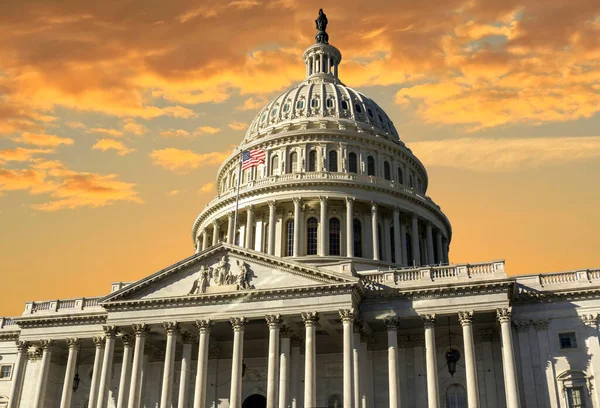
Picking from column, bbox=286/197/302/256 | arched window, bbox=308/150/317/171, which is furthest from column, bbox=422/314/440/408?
arched window, bbox=308/150/317/171

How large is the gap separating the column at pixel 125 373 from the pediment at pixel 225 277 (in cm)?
312

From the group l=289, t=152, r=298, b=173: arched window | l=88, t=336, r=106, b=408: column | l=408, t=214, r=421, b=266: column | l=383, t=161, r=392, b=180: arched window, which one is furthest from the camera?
l=383, t=161, r=392, b=180: arched window

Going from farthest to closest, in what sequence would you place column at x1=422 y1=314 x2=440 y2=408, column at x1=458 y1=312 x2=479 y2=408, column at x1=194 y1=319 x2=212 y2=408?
column at x1=194 y1=319 x2=212 y2=408 < column at x1=422 y1=314 x2=440 y2=408 < column at x1=458 y1=312 x2=479 y2=408

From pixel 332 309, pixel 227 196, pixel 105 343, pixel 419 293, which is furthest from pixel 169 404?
pixel 227 196

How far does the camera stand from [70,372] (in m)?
53.2

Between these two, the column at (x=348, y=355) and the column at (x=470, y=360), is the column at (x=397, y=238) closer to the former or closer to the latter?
the column at (x=470, y=360)

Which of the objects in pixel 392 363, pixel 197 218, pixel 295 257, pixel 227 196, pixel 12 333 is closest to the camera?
pixel 392 363

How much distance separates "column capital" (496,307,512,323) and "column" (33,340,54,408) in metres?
34.9

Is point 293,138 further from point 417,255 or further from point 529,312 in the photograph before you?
point 529,312

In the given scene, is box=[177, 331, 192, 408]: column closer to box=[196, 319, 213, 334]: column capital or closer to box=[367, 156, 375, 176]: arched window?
box=[196, 319, 213, 334]: column capital

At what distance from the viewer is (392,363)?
1775 inches

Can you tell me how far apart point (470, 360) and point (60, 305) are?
3337 centimetres

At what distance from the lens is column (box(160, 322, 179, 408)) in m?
46.2

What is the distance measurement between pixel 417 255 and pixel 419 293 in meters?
22.3
